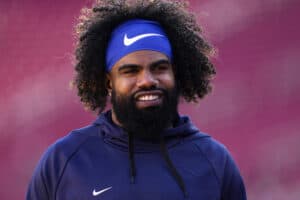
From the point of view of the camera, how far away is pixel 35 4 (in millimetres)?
4551

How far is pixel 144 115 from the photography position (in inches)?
103

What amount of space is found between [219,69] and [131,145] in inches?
80.8

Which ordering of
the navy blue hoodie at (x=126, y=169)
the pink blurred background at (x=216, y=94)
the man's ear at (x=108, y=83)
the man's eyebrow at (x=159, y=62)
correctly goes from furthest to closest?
the pink blurred background at (x=216, y=94)
the man's ear at (x=108, y=83)
the man's eyebrow at (x=159, y=62)
the navy blue hoodie at (x=126, y=169)

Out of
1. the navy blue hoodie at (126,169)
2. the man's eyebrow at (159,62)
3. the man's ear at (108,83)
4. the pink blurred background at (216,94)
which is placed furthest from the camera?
the pink blurred background at (216,94)

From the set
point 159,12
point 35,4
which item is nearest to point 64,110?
point 35,4

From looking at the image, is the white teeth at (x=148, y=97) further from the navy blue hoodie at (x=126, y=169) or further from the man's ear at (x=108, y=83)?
the man's ear at (x=108, y=83)

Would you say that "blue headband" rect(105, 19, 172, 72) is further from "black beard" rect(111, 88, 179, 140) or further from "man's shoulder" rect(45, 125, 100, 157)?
"man's shoulder" rect(45, 125, 100, 157)

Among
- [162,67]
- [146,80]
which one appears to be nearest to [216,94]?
[162,67]

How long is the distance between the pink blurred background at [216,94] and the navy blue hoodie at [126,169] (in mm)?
1816

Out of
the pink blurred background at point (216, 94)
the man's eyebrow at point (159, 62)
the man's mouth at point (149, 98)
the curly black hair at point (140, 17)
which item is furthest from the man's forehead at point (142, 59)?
the pink blurred background at point (216, 94)

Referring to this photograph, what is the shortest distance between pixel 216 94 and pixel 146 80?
206 centimetres

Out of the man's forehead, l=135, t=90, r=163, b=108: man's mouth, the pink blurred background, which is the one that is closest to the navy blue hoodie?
l=135, t=90, r=163, b=108: man's mouth

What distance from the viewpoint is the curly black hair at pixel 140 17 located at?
2.88 metres

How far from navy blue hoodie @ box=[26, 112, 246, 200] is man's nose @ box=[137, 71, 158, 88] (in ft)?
0.78
